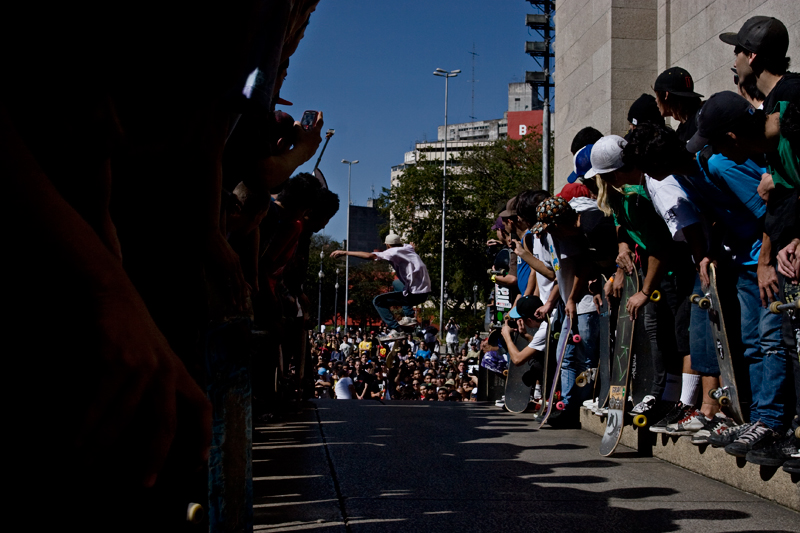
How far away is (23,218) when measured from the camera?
0.99m

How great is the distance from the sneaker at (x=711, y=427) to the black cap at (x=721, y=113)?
1.67 metres

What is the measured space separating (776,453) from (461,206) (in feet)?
184

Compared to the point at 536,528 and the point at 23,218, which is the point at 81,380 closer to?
the point at 23,218

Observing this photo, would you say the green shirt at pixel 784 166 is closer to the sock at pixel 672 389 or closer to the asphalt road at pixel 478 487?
the asphalt road at pixel 478 487

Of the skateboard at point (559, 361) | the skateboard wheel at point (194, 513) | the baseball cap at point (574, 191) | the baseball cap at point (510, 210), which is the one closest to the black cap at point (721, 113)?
the skateboard at point (559, 361)

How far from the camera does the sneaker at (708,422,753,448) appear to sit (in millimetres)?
4257

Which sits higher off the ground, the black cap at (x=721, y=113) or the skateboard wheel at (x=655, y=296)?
the black cap at (x=721, y=113)

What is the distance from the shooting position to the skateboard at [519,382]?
333 inches

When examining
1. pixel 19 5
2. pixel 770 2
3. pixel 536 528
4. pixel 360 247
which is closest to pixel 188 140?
pixel 19 5

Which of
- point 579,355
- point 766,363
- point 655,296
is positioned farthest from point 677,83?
point 579,355

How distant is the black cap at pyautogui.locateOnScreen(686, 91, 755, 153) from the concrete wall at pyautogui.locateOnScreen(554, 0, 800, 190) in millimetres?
4162

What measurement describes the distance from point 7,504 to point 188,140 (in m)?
0.95

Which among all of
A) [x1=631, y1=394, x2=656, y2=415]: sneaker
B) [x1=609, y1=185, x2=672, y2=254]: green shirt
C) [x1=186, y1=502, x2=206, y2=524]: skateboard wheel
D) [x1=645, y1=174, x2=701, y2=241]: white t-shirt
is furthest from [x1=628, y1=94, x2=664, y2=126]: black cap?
[x1=186, y1=502, x2=206, y2=524]: skateboard wheel

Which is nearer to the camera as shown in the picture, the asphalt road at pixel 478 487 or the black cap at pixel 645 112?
the asphalt road at pixel 478 487
